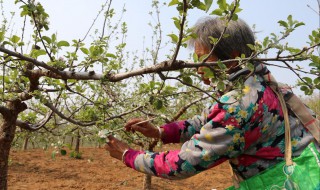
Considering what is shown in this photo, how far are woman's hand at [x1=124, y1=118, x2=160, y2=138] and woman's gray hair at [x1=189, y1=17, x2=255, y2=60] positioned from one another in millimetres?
656

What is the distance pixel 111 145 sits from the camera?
187 cm

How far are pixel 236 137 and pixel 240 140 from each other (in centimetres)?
3

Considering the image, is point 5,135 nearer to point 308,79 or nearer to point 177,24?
point 177,24

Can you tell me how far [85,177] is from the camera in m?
8.60

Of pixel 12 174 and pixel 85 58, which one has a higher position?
pixel 85 58

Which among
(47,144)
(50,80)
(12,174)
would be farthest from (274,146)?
(12,174)

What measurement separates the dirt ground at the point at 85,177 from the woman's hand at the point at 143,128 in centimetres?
448

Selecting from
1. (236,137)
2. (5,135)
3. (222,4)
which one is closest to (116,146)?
(236,137)

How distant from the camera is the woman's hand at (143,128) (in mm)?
2152

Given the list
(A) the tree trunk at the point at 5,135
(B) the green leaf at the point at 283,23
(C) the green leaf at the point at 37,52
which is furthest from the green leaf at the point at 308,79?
(A) the tree trunk at the point at 5,135

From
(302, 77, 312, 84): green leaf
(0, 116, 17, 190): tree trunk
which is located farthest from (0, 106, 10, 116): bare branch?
(302, 77, 312, 84): green leaf

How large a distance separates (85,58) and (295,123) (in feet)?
4.44

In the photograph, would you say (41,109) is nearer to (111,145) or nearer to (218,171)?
(111,145)

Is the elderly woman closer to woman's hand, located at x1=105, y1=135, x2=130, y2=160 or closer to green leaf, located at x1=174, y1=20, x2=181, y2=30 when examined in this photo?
woman's hand, located at x1=105, y1=135, x2=130, y2=160
